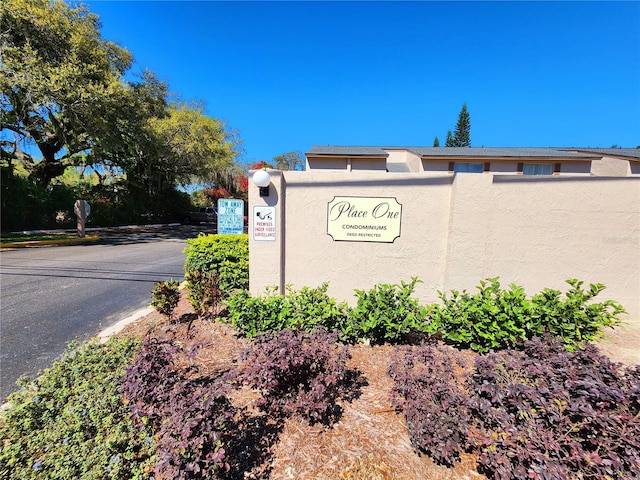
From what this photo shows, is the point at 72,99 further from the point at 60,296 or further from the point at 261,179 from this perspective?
the point at 261,179

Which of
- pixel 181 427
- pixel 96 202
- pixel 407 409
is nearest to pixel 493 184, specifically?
pixel 407 409

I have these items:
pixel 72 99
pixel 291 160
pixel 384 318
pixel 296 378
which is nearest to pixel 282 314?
pixel 296 378

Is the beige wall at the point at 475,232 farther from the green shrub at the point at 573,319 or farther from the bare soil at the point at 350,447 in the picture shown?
the bare soil at the point at 350,447

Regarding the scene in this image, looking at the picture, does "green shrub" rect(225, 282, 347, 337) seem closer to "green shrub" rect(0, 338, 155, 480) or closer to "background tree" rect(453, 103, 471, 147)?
"green shrub" rect(0, 338, 155, 480)

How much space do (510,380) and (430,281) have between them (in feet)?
6.68

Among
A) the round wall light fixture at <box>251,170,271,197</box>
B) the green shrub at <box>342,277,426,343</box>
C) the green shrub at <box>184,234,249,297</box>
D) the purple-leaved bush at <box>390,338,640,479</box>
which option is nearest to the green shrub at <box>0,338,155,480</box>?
the purple-leaved bush at <box>390,338,640,479</box>

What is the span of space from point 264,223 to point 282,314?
142 cm

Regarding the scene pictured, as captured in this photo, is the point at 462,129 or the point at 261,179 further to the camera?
the point at 462,129

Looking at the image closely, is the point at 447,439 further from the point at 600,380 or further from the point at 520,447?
the point at 600,380

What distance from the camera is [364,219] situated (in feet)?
13.3

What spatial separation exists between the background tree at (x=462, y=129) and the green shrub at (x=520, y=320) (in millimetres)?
48035

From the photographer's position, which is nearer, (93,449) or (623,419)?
(623,419)

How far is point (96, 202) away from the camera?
54.2ft

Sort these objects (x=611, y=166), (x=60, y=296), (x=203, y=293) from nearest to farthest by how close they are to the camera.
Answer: (x=203, y=293) < (x=60, y=296) < (x=611, y=166)
